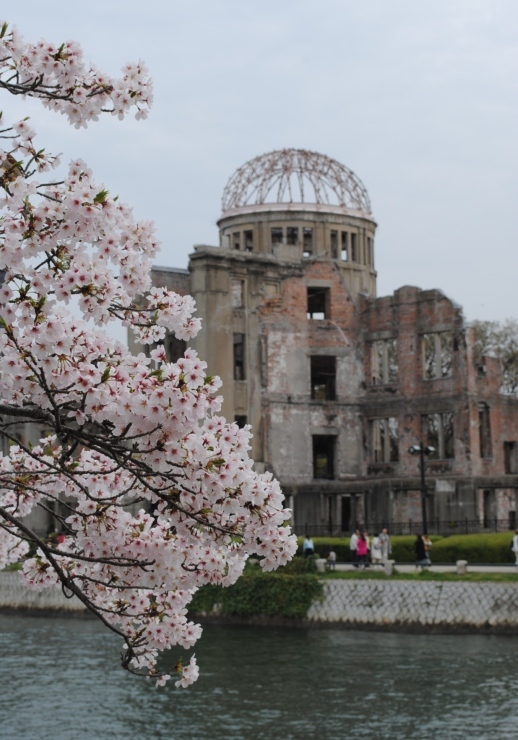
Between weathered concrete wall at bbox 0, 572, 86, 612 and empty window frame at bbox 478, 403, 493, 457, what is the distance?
2127 cm

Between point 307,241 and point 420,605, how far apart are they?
33823 mm

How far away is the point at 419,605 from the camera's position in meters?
34.2

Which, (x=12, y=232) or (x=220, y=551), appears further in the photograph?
(x=220, y=551)

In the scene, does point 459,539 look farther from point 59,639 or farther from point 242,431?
point 242,431

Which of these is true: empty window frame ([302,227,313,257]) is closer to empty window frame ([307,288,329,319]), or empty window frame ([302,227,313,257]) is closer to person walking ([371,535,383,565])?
empty window frame ([307,288,329,319])

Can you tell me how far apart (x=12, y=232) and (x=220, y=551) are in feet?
10.8

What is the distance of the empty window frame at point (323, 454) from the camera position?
59.2m

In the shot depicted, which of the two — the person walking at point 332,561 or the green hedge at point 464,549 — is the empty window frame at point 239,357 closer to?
the green hedge at point 464,549

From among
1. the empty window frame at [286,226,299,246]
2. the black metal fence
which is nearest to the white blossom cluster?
the black metal fence

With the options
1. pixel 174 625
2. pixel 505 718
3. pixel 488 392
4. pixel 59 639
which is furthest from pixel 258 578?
pixel 174 625

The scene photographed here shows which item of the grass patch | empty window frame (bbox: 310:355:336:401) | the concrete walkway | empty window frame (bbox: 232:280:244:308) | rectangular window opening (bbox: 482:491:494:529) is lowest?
the grass patch

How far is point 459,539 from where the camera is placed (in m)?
39.8

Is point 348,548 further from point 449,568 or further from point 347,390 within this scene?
point 347,390

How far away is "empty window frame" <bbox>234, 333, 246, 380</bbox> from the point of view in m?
55.7
